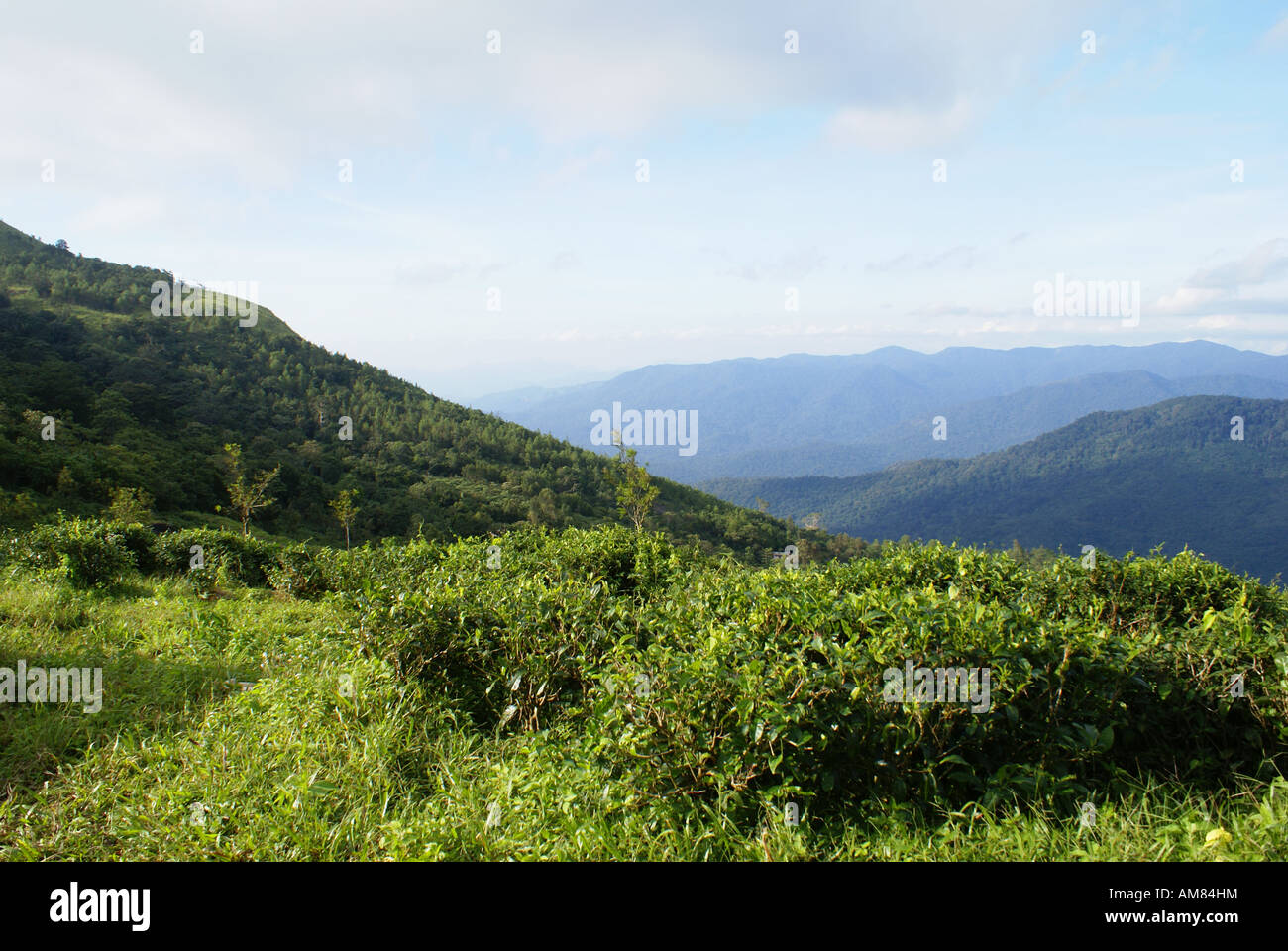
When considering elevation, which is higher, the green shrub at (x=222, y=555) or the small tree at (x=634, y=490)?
the small tree at (x=634, y=490)

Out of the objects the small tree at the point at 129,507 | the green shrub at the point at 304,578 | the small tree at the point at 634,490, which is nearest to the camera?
the green shrub at the point at 304,578

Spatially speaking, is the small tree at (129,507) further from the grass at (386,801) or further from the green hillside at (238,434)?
the grass at (386,801)

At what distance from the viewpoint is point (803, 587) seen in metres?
4.04

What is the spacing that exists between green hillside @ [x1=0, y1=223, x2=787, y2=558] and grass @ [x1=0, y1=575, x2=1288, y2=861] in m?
17.3

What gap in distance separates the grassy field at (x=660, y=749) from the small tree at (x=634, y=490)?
13560 millimetres

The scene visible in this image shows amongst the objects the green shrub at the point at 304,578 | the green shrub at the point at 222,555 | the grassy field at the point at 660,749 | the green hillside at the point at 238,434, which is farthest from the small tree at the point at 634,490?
the grassy field at the point at 660,749

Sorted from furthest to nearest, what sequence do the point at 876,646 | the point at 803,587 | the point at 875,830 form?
the point at 803,587 < the point at 876,646 < the point at 875,830

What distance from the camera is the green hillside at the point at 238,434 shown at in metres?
30.6

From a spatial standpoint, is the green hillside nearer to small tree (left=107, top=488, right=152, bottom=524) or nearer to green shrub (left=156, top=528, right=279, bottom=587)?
small tree (left=107, top=488, right=152, bottom=524)

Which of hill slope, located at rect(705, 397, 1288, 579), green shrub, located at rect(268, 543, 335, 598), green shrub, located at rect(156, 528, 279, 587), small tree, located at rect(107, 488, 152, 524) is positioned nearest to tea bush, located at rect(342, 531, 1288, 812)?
green shrub, located at rect(268, 543, 335, 598)

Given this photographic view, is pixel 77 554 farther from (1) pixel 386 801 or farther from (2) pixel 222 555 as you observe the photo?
(1) pixel 386 801

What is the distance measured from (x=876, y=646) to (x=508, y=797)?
6.19ft
